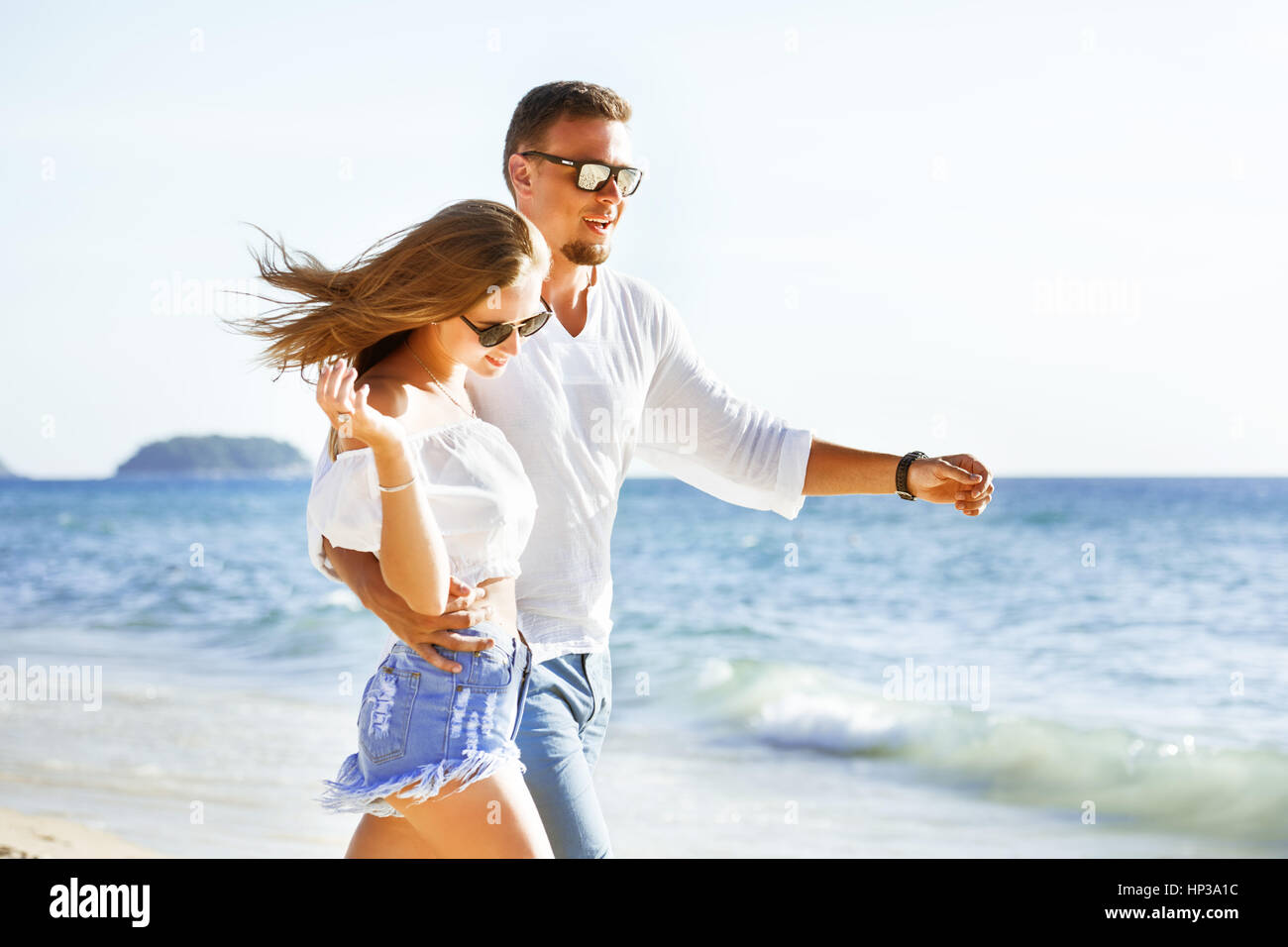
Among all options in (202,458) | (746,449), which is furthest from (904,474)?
(202,458)

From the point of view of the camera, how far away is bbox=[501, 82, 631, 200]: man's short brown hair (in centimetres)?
272

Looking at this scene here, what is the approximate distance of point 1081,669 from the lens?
12000 mm

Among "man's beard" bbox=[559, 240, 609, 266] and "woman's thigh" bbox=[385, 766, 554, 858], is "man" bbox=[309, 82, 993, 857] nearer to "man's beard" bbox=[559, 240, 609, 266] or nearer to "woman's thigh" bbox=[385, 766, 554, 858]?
"man's beard" bbox=[559, 240, 609, 266]

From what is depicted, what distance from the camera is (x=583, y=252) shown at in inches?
106

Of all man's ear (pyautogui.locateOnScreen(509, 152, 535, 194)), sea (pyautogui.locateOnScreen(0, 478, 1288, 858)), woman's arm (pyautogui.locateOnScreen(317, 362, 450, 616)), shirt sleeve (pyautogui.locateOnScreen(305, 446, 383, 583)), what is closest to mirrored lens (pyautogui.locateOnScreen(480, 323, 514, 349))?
woman's arm (pyautogui.locateOnScreen(317, 362, 450, 616))

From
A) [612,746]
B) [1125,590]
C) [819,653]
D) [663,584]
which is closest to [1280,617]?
[1125,590]

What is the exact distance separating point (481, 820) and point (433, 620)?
0.34 m

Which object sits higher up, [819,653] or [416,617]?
[416,617]

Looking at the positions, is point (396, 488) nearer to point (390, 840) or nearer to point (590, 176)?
point (390, 840)

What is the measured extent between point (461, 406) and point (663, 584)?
1566 cm

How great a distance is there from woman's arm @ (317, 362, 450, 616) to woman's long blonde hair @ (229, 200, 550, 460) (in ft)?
0.58
